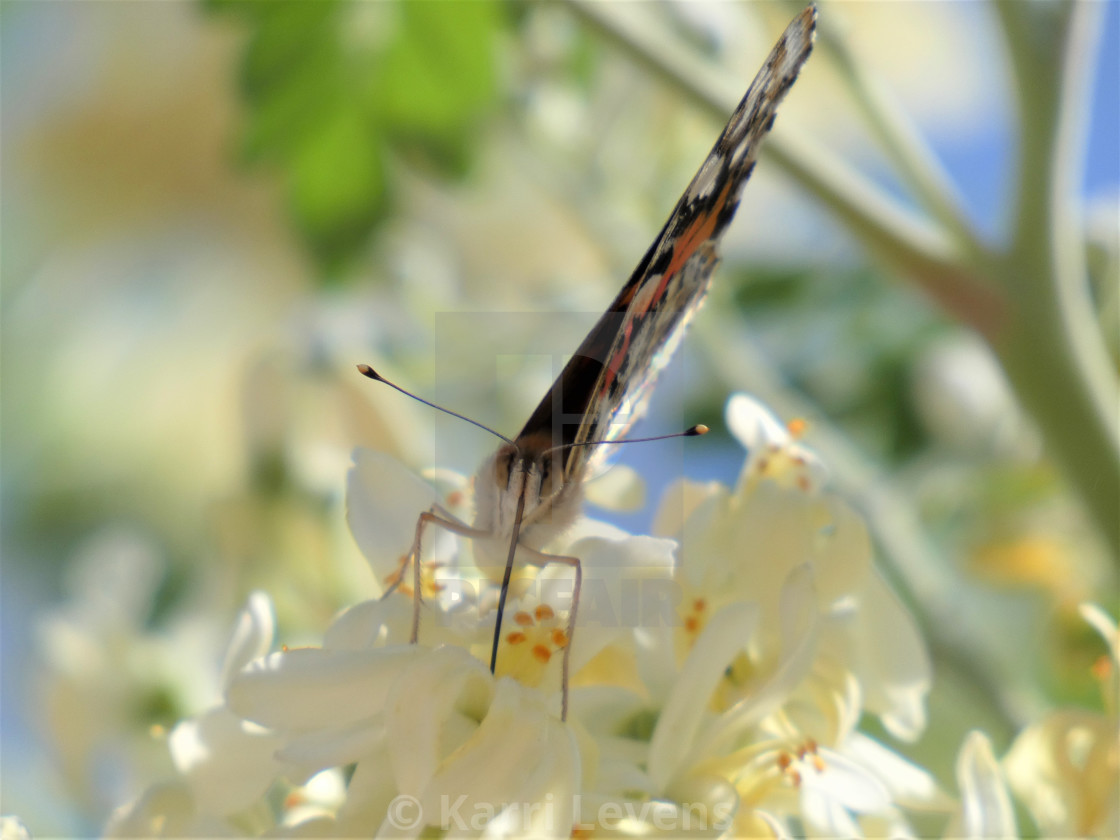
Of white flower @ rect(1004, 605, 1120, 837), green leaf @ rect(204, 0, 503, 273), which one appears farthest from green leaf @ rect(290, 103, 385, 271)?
white flower @ rect(1004, 605, 1120, 837)

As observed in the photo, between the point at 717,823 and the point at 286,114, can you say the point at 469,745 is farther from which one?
the point at 286,114

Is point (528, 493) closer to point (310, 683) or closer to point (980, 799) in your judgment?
point (310, 683)

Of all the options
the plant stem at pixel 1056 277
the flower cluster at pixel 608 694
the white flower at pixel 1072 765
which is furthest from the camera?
the plant stem at pixel 1056 277

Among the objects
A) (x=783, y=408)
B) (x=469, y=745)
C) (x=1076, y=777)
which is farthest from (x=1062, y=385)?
(x=469, y=745)

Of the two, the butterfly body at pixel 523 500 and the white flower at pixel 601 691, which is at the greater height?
the butterfly body at pixel 523 500

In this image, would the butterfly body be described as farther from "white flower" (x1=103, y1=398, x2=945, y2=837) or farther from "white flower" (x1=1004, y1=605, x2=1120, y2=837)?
"white flower" (x1=1004, y1=605, x2=1120, y2=837)

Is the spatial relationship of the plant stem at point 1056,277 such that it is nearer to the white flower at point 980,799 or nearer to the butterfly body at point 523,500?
the white flower at point 980,799

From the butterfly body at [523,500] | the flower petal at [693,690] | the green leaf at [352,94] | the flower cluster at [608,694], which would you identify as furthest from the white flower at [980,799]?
the green leaf at [352,94]
